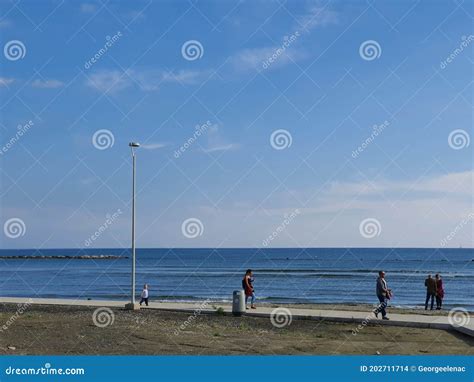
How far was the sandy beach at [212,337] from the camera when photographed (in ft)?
46.6

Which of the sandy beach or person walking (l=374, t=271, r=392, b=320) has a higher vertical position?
person walking (l=374, t=271, r=392, b=320)

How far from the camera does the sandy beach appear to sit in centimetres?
1420

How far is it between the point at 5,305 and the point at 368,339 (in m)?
17.8

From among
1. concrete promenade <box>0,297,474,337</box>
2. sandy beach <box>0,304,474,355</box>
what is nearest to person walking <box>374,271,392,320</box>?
concrete promenade <box>0,297,474,337</box>

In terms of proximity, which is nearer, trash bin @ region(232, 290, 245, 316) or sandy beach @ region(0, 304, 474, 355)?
sandy beach @ region(0, 304, 474, 355)

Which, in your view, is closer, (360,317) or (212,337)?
(212,337)

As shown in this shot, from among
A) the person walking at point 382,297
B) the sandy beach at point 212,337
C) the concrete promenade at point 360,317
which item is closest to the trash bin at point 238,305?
the concrete promenade at point 360,317

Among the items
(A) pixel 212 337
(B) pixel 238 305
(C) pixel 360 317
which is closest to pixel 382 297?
(C) pixel 360 317

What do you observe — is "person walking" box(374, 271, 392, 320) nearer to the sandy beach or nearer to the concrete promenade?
the concrete promenade

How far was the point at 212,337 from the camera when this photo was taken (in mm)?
16281

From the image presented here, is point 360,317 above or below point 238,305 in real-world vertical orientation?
below

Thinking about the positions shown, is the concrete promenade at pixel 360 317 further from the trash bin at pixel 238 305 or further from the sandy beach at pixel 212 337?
the sandy beach at pixel 212 337

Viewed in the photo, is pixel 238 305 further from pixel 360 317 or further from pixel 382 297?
pixel 382 297

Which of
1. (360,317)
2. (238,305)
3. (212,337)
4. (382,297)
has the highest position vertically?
(238,305)
